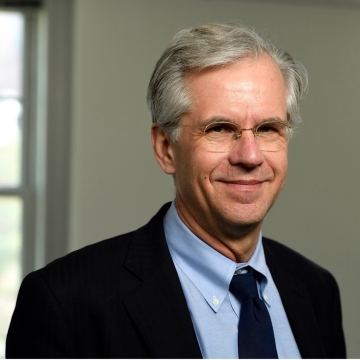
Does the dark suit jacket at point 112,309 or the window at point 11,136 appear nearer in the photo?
the dark suit jacket at point 112,309

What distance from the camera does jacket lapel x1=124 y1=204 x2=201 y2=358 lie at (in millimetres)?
1428

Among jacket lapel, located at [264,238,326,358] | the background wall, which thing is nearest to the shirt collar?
jacket lapel, located at [264,238,326,358]

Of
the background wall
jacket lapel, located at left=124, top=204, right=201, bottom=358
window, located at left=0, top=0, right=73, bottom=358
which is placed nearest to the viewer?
jacket lapel, located at left=124, top=204, right=201, bottom=358

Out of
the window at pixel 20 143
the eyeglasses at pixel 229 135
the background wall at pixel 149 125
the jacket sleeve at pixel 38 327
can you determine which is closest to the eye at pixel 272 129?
the eyeglasses at pixel 229 135

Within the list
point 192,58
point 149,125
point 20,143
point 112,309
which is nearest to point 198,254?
point 112,309

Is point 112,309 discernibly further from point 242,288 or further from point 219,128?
point 219,128

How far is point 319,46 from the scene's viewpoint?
346 cm

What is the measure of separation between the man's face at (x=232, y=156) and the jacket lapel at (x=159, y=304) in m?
0.14

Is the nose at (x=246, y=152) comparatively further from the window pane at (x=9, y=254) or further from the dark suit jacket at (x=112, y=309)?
the window pane at (x=9, y=254)

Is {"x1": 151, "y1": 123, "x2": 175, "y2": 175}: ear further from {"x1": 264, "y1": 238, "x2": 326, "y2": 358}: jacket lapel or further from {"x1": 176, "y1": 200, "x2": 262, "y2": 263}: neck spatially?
{"x1": 264, "y1": 238, "x2": 326, "y2": 358}: jacket lapel

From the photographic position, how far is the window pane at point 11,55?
3525mm

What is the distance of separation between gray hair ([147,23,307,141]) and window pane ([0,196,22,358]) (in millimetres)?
2102

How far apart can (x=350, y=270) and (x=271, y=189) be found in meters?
2.17

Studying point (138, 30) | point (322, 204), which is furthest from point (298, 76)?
point (322, 204)
